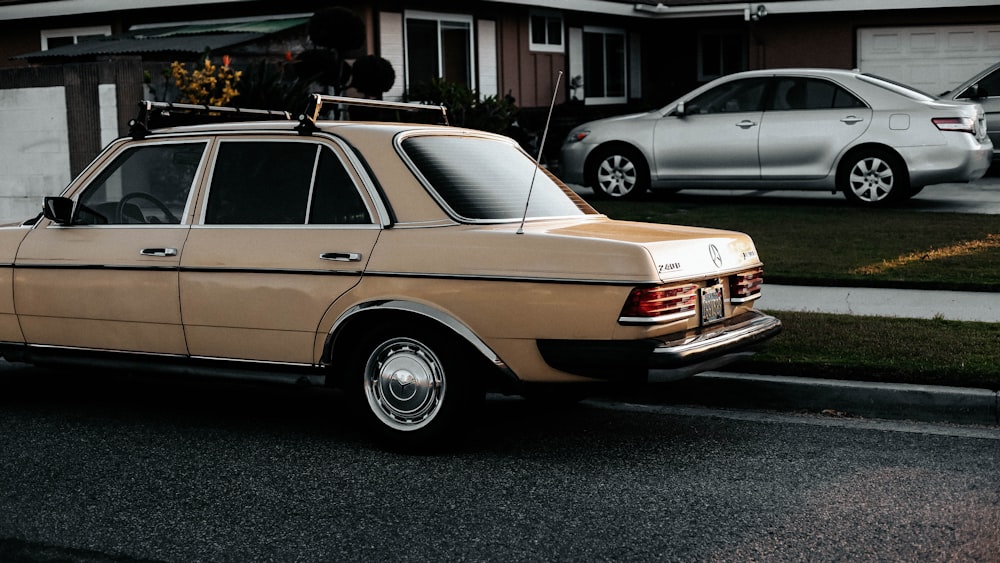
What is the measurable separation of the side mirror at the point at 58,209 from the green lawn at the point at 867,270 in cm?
375

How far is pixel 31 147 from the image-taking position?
1522 cm

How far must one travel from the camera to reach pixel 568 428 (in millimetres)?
6430

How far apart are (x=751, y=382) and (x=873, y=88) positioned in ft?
29.3

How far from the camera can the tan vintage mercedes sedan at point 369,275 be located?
5.49 m

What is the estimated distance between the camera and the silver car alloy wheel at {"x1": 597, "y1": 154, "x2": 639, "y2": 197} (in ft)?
52.8

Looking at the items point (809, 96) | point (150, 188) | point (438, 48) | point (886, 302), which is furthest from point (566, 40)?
point (150, 188)

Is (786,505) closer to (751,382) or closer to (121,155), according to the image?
→ (751,382)

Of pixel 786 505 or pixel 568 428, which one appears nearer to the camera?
pixel 786 505

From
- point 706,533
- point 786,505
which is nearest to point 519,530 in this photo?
point 706,533

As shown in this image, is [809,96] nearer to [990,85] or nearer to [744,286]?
[990,85]

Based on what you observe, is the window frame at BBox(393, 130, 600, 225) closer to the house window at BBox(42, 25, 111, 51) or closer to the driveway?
the driveway

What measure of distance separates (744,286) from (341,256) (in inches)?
76.8

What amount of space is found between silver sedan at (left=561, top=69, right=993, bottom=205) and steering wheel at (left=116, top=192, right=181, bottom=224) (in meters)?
9.95

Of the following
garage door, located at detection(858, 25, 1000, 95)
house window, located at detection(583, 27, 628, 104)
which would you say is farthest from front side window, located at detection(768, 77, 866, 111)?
garage door, located at detection(858, 25, 1000, 95)
